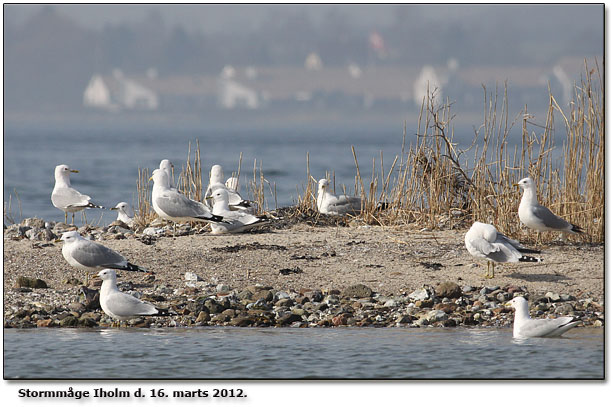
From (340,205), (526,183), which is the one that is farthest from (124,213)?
(526,183)

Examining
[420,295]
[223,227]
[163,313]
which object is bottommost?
[163,313]

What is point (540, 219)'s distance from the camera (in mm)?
7180

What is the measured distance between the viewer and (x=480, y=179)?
842cm

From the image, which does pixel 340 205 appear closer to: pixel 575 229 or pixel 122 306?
pixel 575 229

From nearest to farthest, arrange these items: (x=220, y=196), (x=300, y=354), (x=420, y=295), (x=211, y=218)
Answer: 1. (x=300, y=354)
2. (x=420, y=295)
3. (x=211, y=218)
4. (x=220, y=196)

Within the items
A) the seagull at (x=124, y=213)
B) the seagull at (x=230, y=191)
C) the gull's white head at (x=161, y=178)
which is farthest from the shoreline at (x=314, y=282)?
the seagull at (x=124, y=213)

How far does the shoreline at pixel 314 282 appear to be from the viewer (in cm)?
613

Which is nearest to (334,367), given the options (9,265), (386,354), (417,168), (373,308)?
(386,354)

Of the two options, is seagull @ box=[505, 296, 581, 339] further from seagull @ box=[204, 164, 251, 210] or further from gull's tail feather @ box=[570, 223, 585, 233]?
seagull @ box=[204, 164, 251, 210]

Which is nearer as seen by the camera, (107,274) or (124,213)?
(107,274)

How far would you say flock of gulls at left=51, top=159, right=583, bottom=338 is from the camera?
6.02 m

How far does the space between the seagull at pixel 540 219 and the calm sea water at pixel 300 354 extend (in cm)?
160

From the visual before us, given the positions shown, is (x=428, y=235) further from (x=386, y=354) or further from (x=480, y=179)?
(x=386, y=354)

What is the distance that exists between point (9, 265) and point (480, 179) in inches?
162
